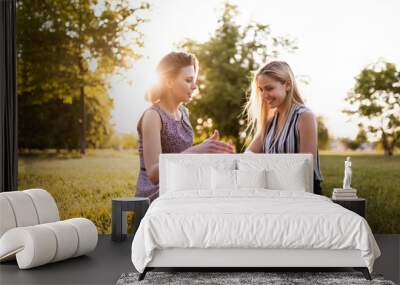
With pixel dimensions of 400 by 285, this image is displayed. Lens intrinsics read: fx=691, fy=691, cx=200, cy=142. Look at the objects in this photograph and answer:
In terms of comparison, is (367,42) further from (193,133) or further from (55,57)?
(55,57)

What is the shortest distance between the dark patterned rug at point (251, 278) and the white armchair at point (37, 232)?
2.35 feet

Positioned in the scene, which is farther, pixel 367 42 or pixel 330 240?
pixel 367 42

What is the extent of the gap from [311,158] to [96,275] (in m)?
2.96

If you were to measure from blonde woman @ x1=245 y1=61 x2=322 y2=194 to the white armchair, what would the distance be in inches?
93.7

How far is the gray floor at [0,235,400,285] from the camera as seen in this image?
5211 millimetres

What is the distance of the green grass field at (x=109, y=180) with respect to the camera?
780cm

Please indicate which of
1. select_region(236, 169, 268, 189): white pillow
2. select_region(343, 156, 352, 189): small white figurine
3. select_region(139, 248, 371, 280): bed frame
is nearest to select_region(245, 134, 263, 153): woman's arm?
select_region(236, 169, 268, 189): white pillow

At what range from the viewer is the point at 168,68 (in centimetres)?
787

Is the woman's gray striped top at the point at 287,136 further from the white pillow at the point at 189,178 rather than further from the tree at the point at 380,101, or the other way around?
the white pillow at the point at 189,178

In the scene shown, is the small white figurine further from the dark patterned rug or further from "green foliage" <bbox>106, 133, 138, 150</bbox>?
"green foliage" <bbox>106, 133, 138, 150</bbox>

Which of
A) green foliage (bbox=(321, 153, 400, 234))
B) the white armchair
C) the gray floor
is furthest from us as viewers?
green foliage (bbox=(321, 153, 400, 234))

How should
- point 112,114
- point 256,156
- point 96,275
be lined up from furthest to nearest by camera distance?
point 112,114
point 256,156
point 96,275

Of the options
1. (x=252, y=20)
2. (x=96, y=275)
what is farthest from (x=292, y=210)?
(x=252, y=20)

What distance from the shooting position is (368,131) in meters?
8.02
